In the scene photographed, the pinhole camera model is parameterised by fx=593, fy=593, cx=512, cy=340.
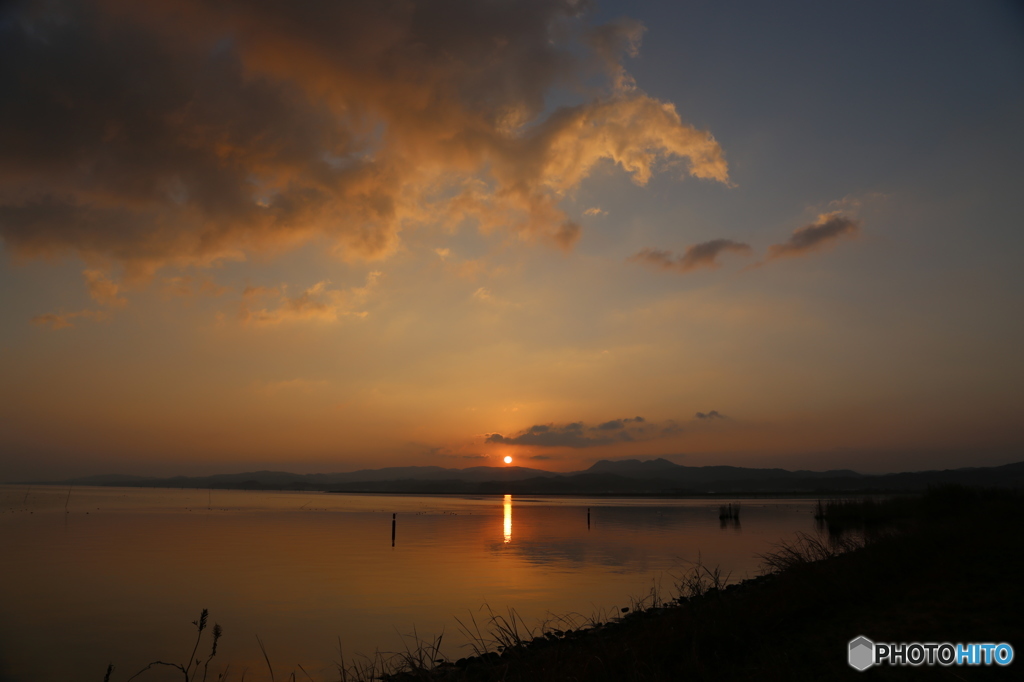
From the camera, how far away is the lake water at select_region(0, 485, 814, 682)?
1589 centimetres

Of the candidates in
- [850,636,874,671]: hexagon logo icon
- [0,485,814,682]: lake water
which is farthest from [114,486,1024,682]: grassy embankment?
[0,485,814,682]: lake water

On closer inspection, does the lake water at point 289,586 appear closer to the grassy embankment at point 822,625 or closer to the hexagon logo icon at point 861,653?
the grassy embankment at point 822,625

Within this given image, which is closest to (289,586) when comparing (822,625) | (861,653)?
(822,625)

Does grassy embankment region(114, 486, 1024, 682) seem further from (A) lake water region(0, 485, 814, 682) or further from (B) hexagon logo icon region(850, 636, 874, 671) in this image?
(A) lake water region(0, 485, 814, 682)

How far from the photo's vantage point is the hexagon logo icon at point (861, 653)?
8.04 meters

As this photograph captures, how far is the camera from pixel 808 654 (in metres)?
8.56

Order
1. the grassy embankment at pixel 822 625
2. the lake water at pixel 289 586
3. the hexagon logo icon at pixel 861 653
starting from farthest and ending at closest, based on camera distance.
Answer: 1. the lake water at pixel 289 586
2. the hexagon logo icon at pixel 861 653
3. the grassy embankment at pixel 822 625

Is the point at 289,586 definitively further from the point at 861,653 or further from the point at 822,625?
the point at 861,653

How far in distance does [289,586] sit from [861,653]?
21.7 meters

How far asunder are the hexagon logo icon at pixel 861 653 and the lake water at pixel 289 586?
10.1 meters

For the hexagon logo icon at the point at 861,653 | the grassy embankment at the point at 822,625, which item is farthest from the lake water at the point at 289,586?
the hexagon logo icon at the point at 861,653

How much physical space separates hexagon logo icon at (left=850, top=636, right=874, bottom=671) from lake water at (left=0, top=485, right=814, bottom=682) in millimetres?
10146

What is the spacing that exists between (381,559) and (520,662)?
1047 inches

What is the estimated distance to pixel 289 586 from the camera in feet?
79.0
